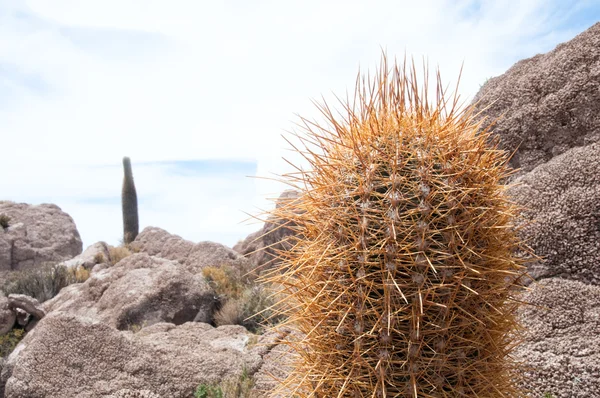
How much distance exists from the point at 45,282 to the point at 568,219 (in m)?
11.9

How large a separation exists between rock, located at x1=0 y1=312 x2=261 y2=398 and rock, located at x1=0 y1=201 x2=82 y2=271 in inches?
497

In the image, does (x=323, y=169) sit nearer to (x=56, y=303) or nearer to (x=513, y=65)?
(x=513, y=65)

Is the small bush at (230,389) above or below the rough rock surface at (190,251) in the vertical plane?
above

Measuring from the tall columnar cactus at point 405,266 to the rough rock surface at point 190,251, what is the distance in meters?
9.06

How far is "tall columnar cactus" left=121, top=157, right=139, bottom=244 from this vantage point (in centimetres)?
2117

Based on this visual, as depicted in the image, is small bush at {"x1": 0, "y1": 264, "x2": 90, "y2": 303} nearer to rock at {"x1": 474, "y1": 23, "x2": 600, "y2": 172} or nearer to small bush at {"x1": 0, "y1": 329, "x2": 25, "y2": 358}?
small bush at {"x1": 0, "y1": 329, "x2": 25, "y2": 358}

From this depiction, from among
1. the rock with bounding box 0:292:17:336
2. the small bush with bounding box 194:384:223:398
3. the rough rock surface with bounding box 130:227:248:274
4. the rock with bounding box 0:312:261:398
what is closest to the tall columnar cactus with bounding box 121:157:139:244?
the rough rock surface with bounding box 130:227:248:274

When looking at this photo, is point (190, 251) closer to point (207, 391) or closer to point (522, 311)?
point (207, 391)

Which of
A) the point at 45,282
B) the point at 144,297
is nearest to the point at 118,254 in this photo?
the point at 45,282

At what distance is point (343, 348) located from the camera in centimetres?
286

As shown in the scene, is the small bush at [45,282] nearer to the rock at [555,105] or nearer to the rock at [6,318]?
the rock at [6,318]

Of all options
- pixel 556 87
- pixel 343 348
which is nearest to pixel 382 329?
pixel 343 348

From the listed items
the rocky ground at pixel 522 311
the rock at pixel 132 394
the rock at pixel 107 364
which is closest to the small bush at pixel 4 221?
the rocky ground at pixel 522 311

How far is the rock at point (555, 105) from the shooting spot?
4781mm
